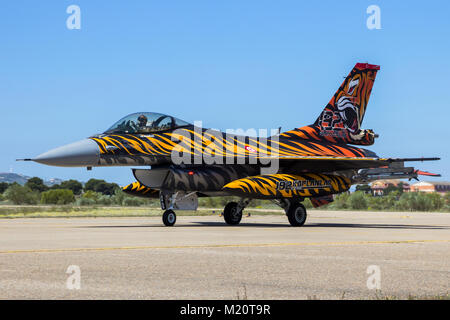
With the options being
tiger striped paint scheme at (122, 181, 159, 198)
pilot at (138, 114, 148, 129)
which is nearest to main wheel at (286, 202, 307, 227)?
tiger striped paint scheme at (122, 181, 159, 198)

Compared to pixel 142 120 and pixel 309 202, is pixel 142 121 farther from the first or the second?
pixel 309 202

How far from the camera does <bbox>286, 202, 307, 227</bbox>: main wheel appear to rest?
2412cm

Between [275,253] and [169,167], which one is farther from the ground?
[169,167]

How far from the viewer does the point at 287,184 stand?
23.2 meters

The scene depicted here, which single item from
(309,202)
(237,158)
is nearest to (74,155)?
(237,158)

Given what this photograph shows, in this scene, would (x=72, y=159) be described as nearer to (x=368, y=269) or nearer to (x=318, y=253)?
(x=318, y=253)

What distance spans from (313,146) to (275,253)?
14.1m

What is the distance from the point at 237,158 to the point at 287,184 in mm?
2074

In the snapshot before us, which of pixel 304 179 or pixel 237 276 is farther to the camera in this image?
pixel 304 179

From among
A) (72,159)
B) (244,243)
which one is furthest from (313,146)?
(244,243)

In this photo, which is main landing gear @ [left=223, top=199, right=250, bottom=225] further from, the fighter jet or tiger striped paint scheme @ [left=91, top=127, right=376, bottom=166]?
tiger striped paint scheme @ [left=91, top=127, right=376, bottom=166]

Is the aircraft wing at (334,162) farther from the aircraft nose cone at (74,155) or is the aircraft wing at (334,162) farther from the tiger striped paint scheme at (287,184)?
the aircraft nose cone at (74,155)

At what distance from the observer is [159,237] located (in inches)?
671

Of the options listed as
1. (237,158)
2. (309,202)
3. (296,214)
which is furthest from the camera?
(309,202)
